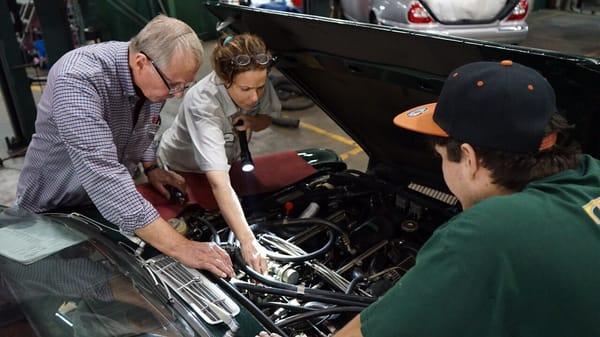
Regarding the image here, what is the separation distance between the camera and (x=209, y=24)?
852cm

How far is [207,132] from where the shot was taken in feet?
6.63

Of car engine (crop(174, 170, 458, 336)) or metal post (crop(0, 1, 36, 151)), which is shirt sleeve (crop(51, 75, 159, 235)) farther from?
metal post (crop(0, 1, 36, 151))

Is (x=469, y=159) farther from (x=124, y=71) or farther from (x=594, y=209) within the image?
(x=124, y=71)

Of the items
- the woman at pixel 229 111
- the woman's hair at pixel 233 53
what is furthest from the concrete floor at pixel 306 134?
the woman's hair at pixel 233 53

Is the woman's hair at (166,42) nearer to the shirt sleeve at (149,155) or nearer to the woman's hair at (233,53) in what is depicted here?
the woman's hair at (233,53)

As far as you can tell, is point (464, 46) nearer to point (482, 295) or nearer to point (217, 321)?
point (482, 295)

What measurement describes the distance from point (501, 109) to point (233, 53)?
1.13 metres

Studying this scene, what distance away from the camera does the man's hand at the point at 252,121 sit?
7.15 ft

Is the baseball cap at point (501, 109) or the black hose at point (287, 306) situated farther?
the black hose at point (287, 306)

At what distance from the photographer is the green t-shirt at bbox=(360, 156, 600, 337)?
930 millimetres

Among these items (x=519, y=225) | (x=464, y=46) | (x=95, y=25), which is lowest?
(x=95, y=25)

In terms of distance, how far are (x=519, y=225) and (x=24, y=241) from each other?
1466 millimetres

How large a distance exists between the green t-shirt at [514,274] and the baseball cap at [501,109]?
13 cm

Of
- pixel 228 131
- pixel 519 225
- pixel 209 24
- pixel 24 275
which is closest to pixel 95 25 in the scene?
pixel 209 24
